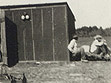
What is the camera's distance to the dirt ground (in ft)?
35.9

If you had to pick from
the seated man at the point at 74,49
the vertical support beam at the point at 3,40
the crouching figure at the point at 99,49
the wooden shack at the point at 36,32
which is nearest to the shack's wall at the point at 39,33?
the wooden shack at the point at 36,32

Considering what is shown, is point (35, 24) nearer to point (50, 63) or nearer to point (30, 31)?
point (30, 31)

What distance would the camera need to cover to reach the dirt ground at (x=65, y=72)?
1094 cm

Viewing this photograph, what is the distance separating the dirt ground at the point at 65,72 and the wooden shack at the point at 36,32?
0.81 m

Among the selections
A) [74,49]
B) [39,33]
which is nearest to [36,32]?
[39,33]

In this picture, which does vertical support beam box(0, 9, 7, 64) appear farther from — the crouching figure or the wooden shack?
the crouching figure

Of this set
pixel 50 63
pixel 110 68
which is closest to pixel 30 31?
pixel 50 63

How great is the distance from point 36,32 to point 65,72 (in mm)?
2652

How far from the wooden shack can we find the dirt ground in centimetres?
81

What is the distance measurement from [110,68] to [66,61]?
6.73 feet

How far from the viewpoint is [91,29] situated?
25.8 meters

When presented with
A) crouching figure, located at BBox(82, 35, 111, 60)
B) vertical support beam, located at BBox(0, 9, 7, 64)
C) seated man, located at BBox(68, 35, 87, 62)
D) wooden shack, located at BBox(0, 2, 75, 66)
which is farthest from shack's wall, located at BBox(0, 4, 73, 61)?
crouching figure, located at BBox(82, 35, 111, 60)

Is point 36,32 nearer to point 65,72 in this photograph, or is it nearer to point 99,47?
point 65,72

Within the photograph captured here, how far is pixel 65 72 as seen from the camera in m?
11.3
